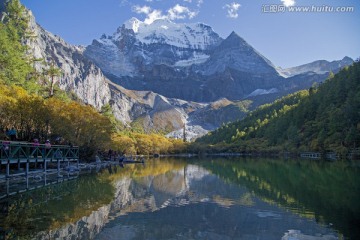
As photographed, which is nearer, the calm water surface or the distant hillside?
the calm water surface

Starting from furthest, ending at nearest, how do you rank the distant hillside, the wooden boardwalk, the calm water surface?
the distant hillside < the wooden boardwalk < the calm water surface

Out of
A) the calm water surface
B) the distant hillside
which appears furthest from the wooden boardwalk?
the distant hillside

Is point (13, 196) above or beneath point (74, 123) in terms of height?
beneath

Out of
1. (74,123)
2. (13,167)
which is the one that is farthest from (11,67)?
(13,167)

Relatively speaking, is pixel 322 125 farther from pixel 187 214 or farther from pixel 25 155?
pixel 187 214

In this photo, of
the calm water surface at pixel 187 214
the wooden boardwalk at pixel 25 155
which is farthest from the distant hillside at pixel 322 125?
the wooden boardwalk at pixel 25 155

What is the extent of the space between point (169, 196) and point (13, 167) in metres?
24.9

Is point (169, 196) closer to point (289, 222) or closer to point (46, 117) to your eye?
point (289, 222)

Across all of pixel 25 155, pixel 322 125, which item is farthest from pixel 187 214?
pixel 322 125

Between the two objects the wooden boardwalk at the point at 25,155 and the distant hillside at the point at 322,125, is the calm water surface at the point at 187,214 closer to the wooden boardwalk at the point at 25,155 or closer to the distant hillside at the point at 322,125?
the wooden boardwalk at the point at 25,155

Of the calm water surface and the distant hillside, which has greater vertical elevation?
the distant hillside

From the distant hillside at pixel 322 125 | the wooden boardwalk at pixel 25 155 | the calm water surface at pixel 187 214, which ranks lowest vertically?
the calm water surface at pixel 187 214

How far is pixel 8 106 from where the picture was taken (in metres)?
43.7

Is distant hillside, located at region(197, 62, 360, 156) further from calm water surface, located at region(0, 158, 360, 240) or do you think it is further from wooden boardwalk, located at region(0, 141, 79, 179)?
wooden boardwalk, located at region(0, 141, 79, 179)
